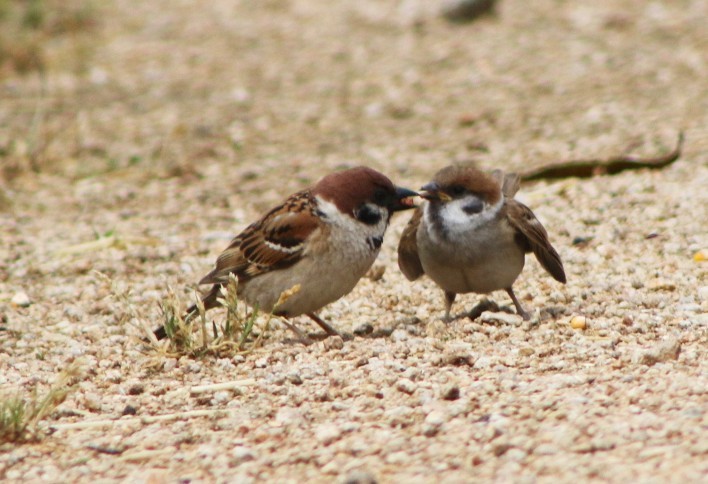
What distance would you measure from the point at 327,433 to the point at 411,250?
1.80 m

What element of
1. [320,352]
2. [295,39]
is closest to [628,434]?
[320,352]

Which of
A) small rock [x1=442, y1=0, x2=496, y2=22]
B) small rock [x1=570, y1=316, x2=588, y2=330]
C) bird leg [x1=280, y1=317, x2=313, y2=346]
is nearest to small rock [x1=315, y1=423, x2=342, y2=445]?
bird leg [x1=280, y1=317, x2=313, y2=346]

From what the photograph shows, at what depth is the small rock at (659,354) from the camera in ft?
14.6

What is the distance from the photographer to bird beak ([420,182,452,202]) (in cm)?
534

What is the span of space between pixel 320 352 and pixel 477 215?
96 centimetres

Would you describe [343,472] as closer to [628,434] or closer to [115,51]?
[628,434]

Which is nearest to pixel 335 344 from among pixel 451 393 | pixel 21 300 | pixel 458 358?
pixel 458 358

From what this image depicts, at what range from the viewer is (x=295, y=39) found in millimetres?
12469

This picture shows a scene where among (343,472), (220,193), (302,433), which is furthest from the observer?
(220,193)

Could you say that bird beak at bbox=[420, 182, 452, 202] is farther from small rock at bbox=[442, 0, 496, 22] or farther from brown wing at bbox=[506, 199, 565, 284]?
small rock at bbox=[442, 0, 496, 22]

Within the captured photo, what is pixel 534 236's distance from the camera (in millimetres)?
5375

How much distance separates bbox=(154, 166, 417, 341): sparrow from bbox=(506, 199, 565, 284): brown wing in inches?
18.5

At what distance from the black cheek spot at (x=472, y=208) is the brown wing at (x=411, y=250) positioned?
0.30 meters

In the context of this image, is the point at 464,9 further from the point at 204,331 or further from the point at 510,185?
the point at 204,331
